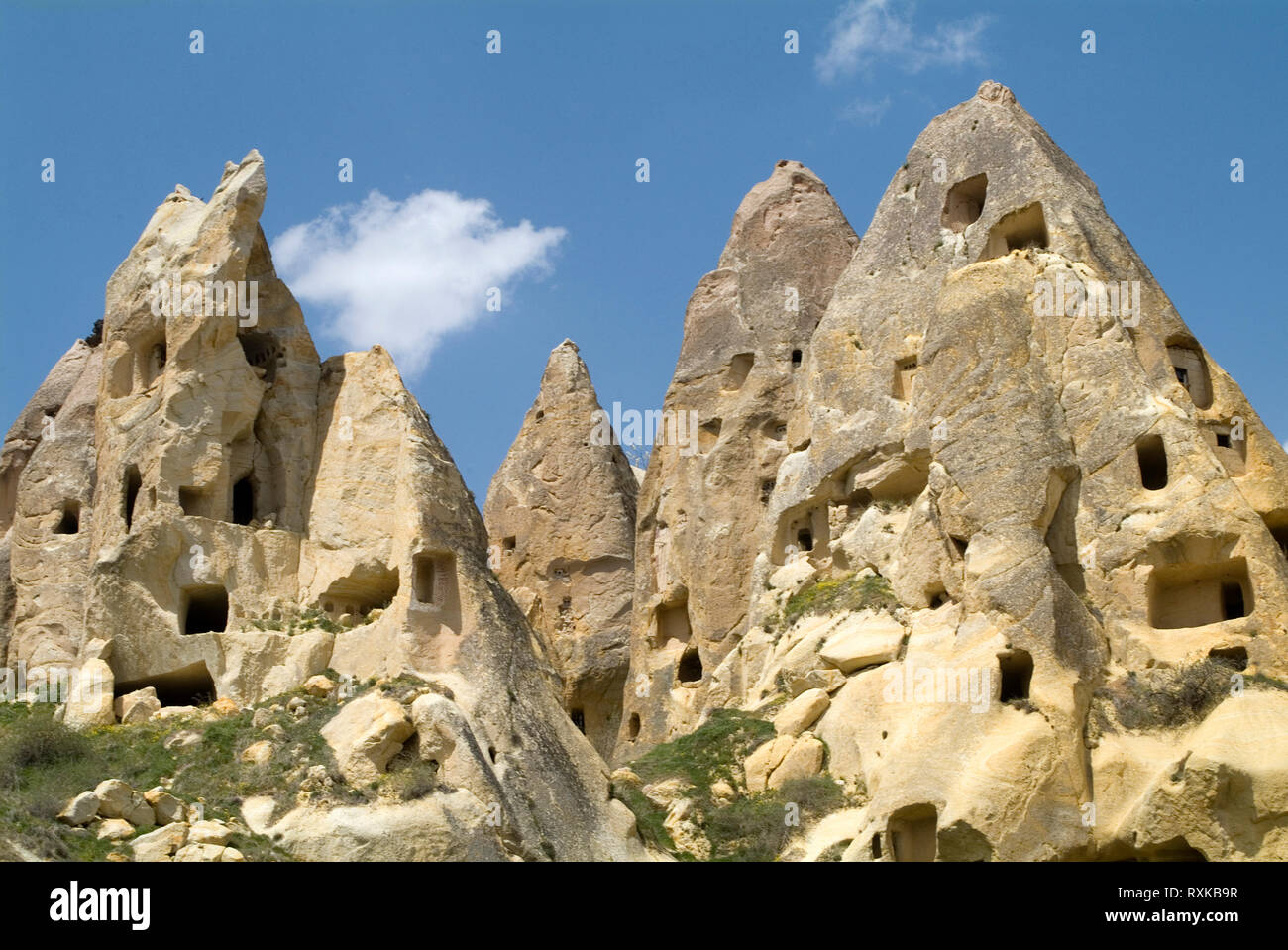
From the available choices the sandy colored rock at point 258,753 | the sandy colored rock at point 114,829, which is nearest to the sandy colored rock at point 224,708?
the sandy colored rock at point 258,753

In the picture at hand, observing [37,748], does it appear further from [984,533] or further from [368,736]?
[984,533]

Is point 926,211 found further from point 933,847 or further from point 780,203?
point 933,847

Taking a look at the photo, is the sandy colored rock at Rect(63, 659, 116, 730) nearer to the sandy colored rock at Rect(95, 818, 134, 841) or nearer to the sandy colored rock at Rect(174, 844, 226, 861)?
the sandy colored rock at Rect(95, 818, 134, 841)

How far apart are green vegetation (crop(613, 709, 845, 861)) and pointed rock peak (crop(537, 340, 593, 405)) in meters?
17.3

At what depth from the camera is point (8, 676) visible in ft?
109

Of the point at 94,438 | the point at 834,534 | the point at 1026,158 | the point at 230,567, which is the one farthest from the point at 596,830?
the point at 1026,158

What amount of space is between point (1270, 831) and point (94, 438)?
2101cm

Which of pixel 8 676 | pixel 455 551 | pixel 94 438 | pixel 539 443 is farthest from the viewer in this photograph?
pixel 539 443

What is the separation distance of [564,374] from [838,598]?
16930 millimetres

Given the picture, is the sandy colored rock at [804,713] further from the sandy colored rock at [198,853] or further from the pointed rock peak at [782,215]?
the pointed rock peak at [782,215]

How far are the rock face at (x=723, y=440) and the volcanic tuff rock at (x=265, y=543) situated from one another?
9.22 meters

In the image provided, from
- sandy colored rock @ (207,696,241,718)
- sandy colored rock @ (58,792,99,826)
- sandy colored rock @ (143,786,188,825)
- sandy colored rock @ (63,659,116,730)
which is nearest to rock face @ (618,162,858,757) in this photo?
sandy colored rock @ (207,696,241,718)

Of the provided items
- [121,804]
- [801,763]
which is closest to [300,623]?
[121,804]

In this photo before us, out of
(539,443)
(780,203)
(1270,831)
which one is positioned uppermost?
(780,203)
